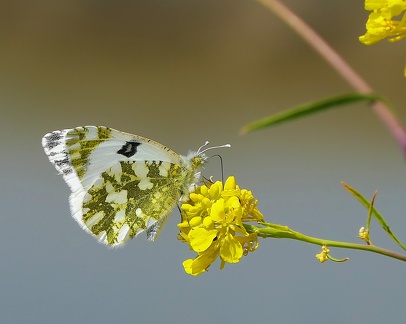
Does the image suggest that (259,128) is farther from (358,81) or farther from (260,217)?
(260,217)

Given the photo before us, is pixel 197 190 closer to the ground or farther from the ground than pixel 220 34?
closer to the ground

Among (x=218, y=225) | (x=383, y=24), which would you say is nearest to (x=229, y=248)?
(x=218, y=225)

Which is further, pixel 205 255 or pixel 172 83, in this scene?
pixel 172 83

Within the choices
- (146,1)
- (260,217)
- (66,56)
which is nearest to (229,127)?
(146,1)

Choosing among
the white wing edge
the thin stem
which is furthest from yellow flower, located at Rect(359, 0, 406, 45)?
the white wing edge

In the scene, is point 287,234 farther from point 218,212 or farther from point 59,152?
point 59,152

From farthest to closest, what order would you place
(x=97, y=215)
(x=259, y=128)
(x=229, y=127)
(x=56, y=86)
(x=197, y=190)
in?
(x=56, y=86) < (x=229, y=127) < (x=97, y=215) < (x=197, y=190) < (x=259, y=128)

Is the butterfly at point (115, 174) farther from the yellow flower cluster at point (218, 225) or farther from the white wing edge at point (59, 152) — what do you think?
the yellow flower cluster at point (218, 225)
